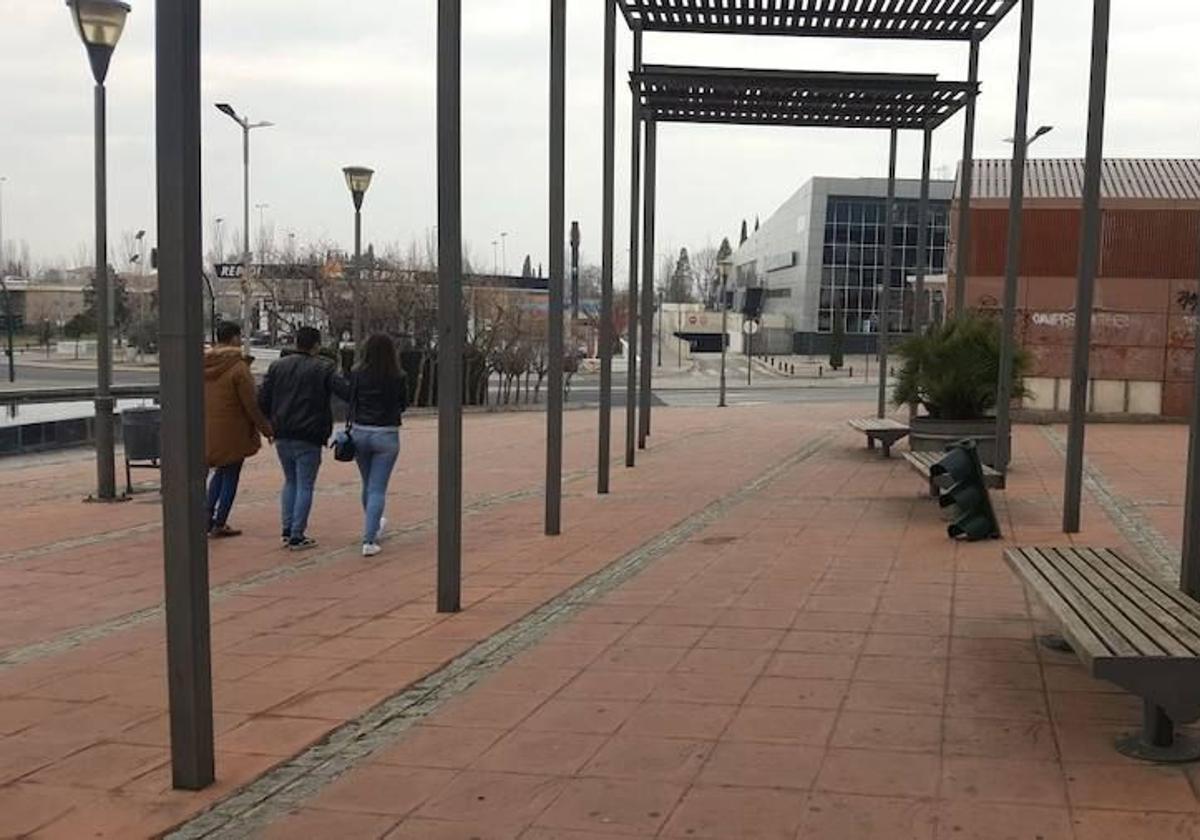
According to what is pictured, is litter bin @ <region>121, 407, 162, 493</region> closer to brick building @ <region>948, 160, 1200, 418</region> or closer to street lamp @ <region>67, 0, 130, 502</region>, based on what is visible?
street lamp @ <region>67, 0, 130, 502</region>

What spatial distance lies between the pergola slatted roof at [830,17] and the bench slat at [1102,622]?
879 cm

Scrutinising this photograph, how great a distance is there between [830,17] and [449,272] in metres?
8.31

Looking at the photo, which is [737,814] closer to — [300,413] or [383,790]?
[383,790]

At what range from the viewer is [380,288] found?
3256 cm

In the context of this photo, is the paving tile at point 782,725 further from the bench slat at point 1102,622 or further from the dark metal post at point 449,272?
the dark metal post at point 449,272

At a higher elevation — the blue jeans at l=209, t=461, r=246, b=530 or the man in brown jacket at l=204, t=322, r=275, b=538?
the man in brown jacket at l=204, t=322, r=275, b=538

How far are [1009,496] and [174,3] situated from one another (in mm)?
8542

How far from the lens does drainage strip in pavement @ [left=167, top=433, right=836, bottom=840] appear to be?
11.5ft

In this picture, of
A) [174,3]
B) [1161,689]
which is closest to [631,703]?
[1161,689]

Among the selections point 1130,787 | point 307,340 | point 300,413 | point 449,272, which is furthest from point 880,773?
point 307,340

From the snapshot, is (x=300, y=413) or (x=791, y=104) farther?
(x=791, y=104)

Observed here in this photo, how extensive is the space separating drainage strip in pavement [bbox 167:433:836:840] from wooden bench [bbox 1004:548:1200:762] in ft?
7.81

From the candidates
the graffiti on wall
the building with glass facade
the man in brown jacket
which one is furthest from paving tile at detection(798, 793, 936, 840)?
the building with glass facade

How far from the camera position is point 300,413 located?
8.22 metres
